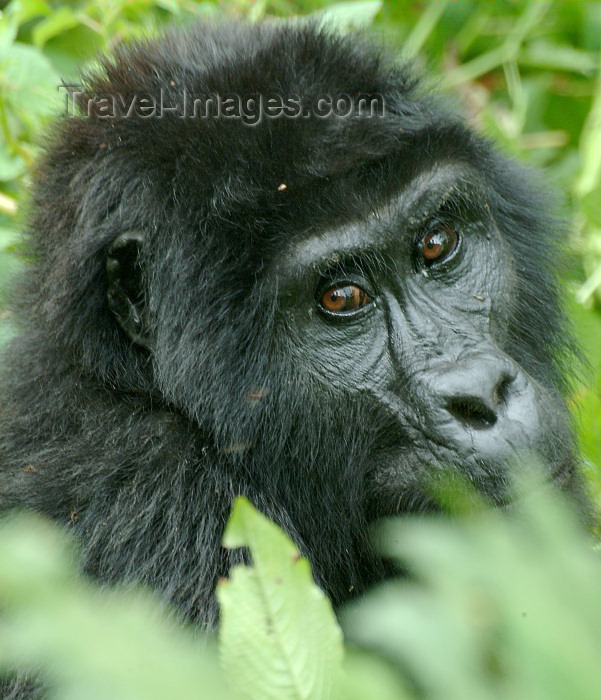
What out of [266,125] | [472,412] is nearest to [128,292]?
[266,125]

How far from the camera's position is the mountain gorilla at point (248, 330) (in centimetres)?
308

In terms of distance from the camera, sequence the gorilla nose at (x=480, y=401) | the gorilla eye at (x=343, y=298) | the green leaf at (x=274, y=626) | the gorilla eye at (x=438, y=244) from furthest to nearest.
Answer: the gorilla eye at (x=438, y=244), the gorilla eye at (x=343, y=298), the gorilla nose at (x=480, y=401), the green leaf at (x=274, y=626)

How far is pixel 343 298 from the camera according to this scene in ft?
10.9

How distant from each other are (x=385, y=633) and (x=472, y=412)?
1.88 m

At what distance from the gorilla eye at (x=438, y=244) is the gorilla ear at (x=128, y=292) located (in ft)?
3.38

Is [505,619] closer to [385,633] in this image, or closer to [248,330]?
[385,633]

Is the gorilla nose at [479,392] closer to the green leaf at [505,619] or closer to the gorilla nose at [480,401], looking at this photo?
the gorilla nose at [480,401]

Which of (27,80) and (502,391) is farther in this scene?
(27,80)

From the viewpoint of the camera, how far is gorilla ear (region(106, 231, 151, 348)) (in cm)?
333

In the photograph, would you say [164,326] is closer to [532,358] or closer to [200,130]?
[200,130]

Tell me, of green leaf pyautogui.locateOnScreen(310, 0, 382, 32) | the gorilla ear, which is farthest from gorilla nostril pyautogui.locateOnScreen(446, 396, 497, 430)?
green leaf pyautogui.locateOnScreen(310, 0, 382, 32)

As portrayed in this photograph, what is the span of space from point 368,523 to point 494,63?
4893 mm

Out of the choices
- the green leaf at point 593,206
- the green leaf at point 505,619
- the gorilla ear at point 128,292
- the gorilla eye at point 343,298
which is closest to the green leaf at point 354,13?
the green leaf at point 593,206

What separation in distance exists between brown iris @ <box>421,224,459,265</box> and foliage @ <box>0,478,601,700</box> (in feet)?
7.26
